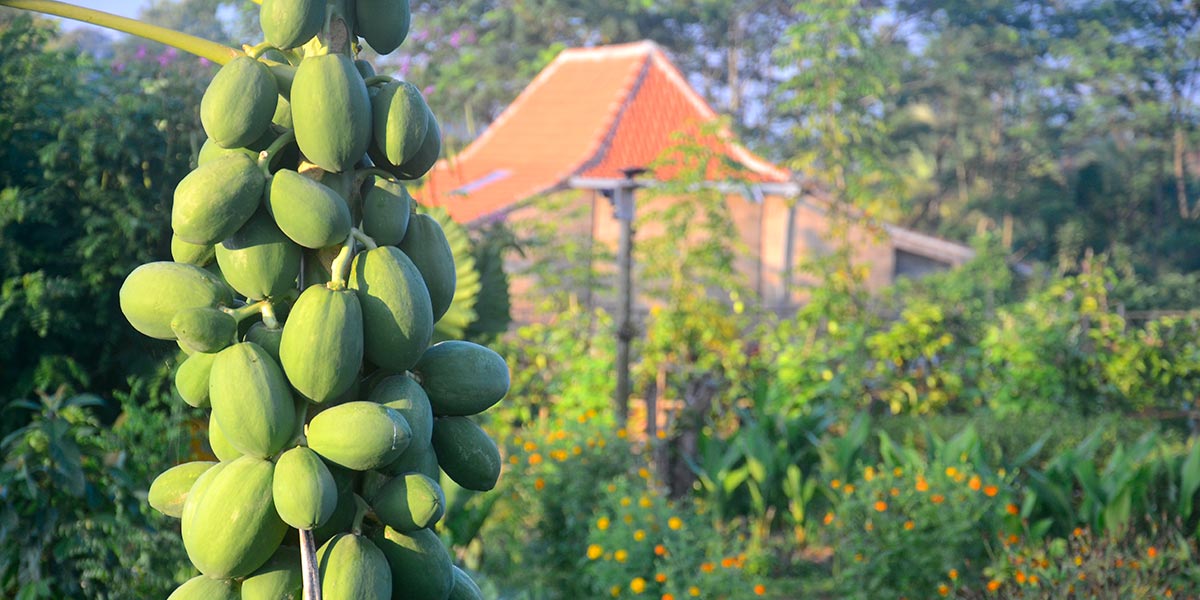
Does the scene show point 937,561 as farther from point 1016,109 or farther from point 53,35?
point 1016,109

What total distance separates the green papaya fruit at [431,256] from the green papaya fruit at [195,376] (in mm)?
214

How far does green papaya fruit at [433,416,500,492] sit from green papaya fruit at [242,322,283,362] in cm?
20

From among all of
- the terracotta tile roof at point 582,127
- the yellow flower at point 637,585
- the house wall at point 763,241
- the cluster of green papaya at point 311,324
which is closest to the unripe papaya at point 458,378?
the cluster of green papaya at point 311,324

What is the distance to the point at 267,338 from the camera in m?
1.01

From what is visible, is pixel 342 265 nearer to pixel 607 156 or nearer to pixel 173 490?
pixel 173 490

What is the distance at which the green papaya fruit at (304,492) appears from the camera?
0.93 metres

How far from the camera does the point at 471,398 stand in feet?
3.63

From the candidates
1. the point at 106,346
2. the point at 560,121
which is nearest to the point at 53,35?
the point at 106,346

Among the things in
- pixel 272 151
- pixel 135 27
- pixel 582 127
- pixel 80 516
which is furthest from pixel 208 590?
pixel 582 127

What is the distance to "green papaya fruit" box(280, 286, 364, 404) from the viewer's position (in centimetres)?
95

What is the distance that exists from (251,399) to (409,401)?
0.13m

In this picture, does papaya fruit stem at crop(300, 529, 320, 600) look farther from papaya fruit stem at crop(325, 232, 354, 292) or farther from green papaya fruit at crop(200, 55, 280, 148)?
green papaya fruit at crop(200, 55, 280, 148)

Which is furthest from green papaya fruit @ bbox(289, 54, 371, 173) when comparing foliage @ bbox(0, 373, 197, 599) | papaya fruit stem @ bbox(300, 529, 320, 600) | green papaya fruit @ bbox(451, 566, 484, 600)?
foliage @ bbox(0, 373, 197, 599)

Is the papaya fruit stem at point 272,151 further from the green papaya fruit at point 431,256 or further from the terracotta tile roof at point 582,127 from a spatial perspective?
the terracotta tile roof at point 582,127
